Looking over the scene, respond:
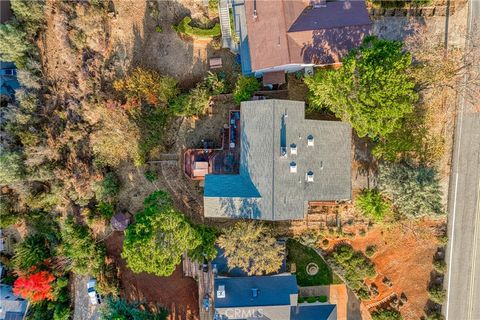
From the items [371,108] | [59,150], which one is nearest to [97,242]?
[59,150]

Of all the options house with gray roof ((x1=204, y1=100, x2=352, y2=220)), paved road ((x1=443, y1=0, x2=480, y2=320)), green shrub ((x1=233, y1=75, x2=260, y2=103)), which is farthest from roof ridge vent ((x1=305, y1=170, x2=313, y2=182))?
paved road ((x1=443, y1=0, x2=480, y2=320))

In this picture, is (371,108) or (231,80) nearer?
(371,108)

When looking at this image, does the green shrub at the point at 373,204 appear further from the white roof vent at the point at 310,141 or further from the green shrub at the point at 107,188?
the green shrub at the point at 107,188

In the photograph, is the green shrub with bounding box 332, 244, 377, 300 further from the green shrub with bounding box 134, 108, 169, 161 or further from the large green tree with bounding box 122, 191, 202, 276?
the green shrub with bounding box 134, 108, 169, 161

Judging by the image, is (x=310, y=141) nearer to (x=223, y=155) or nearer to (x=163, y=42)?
(x=223, y=155)

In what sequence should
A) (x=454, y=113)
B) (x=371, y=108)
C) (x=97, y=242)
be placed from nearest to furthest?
1. (x=371, y=108)
2. (x=454, y=113)
3. (x=97, y=242)

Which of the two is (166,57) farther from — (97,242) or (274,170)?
(97,242)
